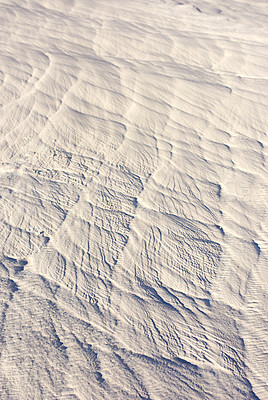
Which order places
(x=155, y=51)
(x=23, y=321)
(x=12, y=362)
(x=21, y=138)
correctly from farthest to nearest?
1. (x=155, y=51)
2. (x=21, y=138)
3. (x=23, y=321)
4. (x=12, y=362)

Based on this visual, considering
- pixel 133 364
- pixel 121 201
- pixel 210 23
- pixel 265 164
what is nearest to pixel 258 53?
pixel 210 23

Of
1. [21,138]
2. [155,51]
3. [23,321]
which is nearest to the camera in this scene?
[23,321]

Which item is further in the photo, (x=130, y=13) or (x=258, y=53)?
(x=130, y=13)

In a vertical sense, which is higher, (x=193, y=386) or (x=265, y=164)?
(x=265, y=164)

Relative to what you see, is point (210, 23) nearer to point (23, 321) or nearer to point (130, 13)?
point (130, 13)

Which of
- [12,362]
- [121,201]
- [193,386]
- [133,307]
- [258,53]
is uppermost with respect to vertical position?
[258,53]

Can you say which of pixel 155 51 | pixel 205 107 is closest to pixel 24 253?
pixel 205 107
